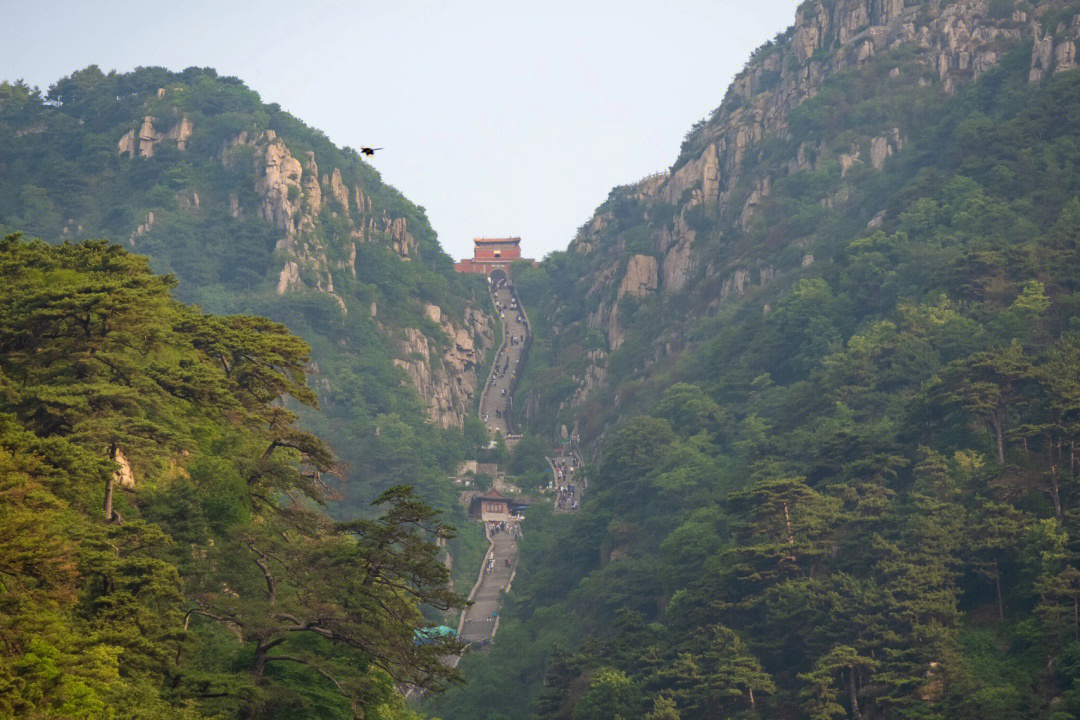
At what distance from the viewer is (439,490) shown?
103250mm

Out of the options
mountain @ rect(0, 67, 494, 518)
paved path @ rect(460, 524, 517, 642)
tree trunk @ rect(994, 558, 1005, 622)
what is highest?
mountain @ rect(0, 67, 494, 518)

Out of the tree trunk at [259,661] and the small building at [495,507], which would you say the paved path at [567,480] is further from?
the tree trunk at [259,661]

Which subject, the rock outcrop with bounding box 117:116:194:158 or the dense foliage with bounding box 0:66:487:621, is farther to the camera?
the rock outcrop with bounding box 117:116:194:158

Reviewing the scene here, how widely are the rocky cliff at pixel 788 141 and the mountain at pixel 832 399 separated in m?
0.28

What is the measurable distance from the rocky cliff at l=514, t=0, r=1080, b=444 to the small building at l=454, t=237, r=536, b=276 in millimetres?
21508

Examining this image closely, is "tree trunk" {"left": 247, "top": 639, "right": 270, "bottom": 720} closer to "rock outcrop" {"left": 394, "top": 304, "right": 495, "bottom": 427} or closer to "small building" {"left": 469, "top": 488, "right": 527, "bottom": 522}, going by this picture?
"small building" {"left": 469, "top": 488, "right": 527, "bottom": 522}

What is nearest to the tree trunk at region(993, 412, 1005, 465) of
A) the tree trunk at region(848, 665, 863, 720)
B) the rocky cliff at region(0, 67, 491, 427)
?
the tree trunk at region(848, 665, 863, 720)

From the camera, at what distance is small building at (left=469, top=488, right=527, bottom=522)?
108 meters

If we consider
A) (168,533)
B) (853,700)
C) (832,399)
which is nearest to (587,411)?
(832,399)

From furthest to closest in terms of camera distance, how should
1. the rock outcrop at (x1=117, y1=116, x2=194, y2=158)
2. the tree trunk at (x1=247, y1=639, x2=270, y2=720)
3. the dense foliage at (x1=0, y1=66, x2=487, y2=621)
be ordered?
1. the rock outcrop at (x1=117, y1=116, x2=194, y2=158)
2. the dense foliage at (x1=0, y1=66, x2=487, y2=621)
3. the tree trunk at (x1=247, y1=639, x2=270, y2=720)

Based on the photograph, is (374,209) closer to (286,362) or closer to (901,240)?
(901,240)

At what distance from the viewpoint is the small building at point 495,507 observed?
107812 mm

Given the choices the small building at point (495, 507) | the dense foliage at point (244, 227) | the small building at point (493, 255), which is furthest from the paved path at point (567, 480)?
the small building at point (493, 255)

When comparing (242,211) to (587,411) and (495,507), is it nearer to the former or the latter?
(587,411)
